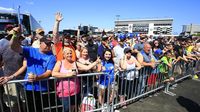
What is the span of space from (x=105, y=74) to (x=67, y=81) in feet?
3.26

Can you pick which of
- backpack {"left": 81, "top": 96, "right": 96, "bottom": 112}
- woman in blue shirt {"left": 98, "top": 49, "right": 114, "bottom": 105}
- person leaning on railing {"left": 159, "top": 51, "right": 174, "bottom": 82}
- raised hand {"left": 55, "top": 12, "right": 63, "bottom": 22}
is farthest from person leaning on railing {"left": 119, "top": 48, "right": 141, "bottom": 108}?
raised hand {"left": 55, "top": 12, "right": 63, "bottom": 22}

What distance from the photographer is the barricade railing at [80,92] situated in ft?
11.3

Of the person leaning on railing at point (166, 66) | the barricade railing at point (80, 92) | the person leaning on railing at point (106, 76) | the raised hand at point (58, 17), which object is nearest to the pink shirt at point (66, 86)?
the barricade railing at point (80, 92)

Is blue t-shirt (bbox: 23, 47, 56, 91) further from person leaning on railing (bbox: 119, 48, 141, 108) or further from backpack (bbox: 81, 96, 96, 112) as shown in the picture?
person leaning on railing (bbox: 119, 48, 141, 108)

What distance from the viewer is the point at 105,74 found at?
4125mm

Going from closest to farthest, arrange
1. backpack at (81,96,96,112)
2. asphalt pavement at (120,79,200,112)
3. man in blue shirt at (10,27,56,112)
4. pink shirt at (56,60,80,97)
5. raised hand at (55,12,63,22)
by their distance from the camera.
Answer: man in blue shirt at (10,27,56,112) → pink shirt at (56,60,80,97) → backpack at (81,96,96,112) → raised hand at (55,12,63,22) → asphalt pavement at (120,79,200,112)

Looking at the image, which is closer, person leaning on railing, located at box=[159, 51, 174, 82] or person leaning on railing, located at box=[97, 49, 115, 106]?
person leaning on railing, located at box=[97, 49, 115, 106]

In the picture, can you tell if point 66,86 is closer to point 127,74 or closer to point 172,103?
point 127,74

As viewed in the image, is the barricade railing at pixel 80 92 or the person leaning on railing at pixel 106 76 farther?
the person leaning on railing at pixel 106 76

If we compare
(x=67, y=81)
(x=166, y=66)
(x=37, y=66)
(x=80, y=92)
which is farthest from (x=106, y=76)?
(x=166, y=66)

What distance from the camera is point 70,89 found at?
3594mm

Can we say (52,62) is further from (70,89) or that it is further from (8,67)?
(8,67)

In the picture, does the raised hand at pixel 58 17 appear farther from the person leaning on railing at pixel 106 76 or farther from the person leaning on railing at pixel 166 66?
the person leaning on railing at pixel 166 66

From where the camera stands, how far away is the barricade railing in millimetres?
3443
